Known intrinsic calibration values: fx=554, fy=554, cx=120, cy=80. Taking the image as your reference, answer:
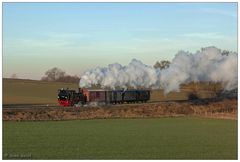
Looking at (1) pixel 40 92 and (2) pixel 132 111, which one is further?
A: (1) pixel 40 92

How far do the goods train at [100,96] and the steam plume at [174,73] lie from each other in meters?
2.29

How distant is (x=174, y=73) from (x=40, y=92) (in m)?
34.8

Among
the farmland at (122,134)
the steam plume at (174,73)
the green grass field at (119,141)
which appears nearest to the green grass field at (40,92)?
the steam plume at (174,73)

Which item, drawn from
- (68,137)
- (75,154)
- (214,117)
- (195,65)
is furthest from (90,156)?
(195,65)

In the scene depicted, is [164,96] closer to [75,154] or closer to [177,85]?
[177,85]

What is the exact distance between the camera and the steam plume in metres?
64.9

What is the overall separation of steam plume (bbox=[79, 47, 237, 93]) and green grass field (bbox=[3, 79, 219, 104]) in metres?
7.98

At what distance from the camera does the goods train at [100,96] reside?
5791cm

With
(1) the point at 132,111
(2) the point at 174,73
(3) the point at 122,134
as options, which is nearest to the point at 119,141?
(3) the point at 122,134

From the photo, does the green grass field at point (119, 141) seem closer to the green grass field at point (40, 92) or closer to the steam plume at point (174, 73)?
the steam plume at point (174, 73)

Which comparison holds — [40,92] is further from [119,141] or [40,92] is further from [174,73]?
[119,141]

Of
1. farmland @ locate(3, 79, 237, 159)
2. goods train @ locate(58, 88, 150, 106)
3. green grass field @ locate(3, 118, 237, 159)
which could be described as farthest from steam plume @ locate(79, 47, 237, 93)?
green grass field @ locate(3, 118, 237, 159)

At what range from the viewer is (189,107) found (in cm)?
5666

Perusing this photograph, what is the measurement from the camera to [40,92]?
9488 cm
